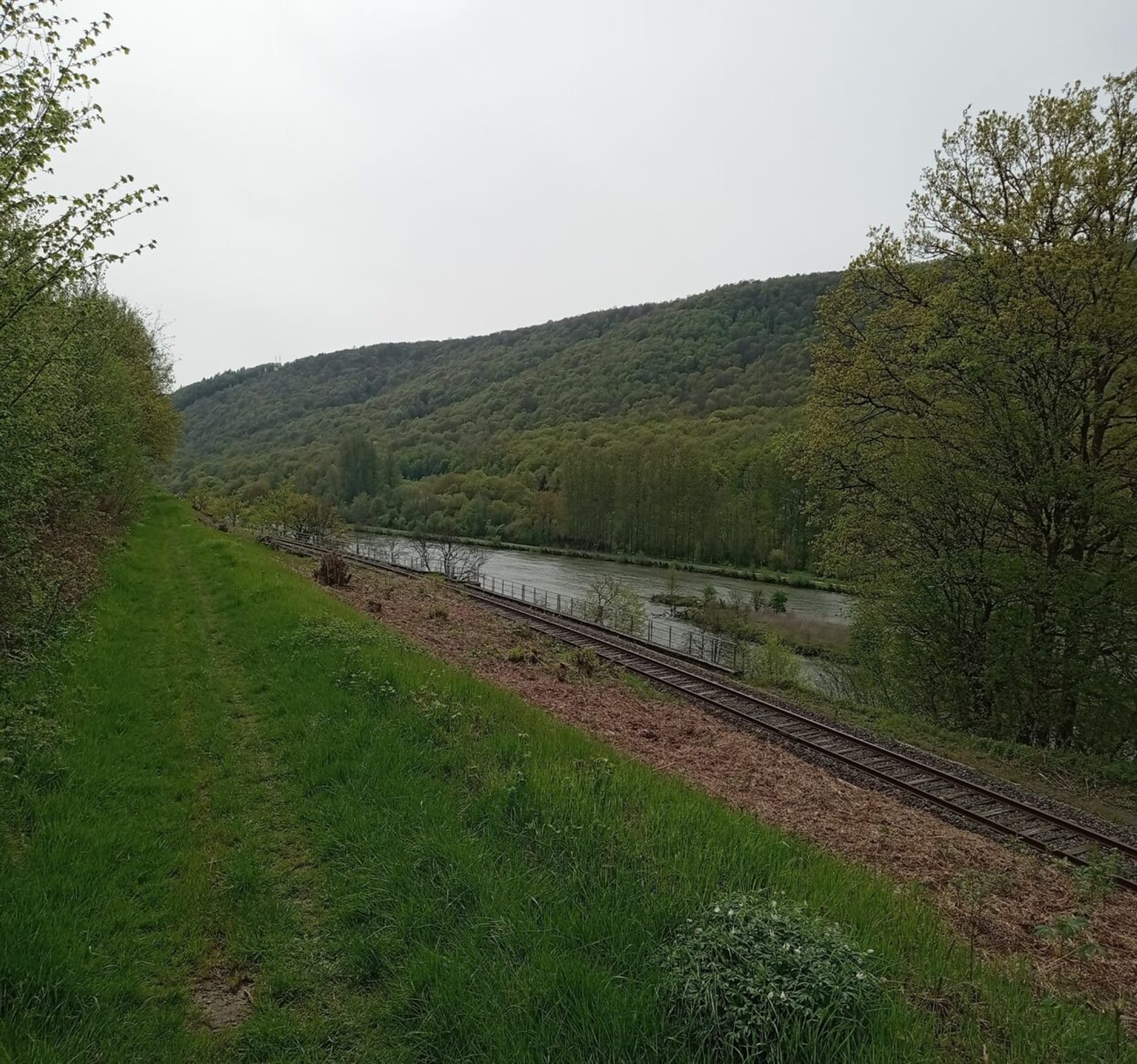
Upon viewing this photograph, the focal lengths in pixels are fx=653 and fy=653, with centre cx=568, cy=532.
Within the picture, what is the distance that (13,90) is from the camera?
203 inches

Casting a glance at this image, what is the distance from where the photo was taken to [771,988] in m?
3.05

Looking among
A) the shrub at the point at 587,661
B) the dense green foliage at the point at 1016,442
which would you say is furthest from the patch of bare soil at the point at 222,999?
the dense green foliage at the point at 1016,442

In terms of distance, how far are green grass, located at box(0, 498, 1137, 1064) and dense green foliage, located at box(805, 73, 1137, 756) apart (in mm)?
11011

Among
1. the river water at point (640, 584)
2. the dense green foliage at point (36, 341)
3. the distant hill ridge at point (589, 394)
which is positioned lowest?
the river water at point (640, 584)

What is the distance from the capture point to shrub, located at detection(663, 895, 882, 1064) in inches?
115

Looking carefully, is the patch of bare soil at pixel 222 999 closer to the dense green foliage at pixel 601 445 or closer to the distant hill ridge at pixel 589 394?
the dense green foliage at pixel 601 445

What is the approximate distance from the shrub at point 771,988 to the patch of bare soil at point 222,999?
2.35 meters

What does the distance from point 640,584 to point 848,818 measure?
43378 mm

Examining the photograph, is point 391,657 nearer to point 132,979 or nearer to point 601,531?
point 132,979

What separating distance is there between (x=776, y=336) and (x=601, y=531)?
95489 mm

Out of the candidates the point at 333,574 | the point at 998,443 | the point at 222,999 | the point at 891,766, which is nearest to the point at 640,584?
the point at 333,574

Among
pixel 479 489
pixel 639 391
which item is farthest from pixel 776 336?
pixel 479 489

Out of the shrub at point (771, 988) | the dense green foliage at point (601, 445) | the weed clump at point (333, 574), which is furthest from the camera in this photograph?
the dense green foliage at point (601, 445)

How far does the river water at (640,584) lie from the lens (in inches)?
1451
